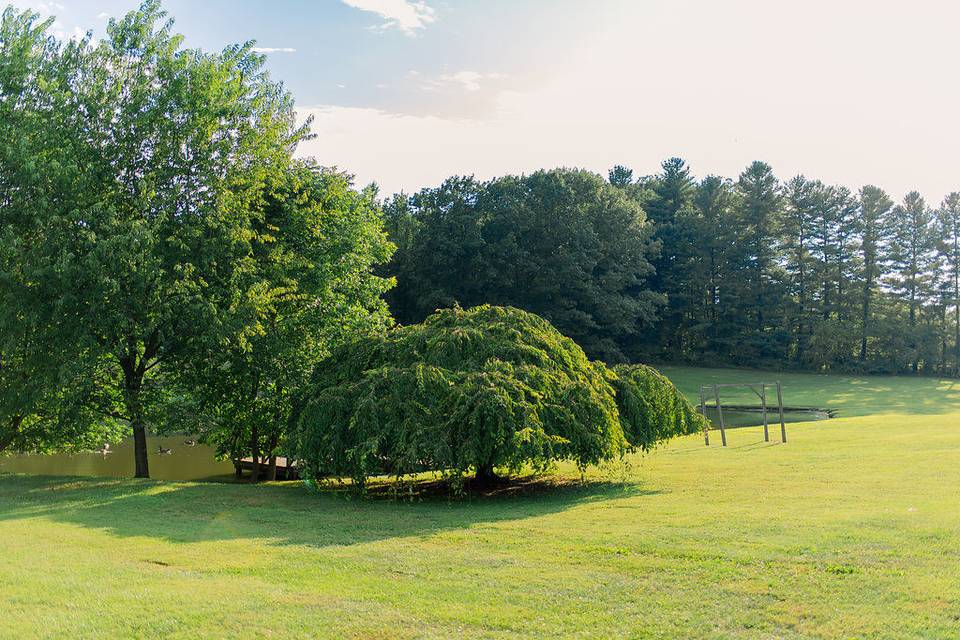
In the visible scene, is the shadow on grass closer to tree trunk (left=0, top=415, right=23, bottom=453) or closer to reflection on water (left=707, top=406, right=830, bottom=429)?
tree trunk (left=0, top=415, right=23, bottom=453)

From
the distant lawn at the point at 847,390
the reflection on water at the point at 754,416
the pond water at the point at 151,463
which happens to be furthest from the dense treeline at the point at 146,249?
the distant lawn at the point at 847,390

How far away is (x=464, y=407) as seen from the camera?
13.2m

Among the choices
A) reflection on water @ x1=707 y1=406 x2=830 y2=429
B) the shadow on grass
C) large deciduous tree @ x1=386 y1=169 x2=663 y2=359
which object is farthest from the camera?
large deciduous tree @ x1=386 y1=169 x2=663 y2=359

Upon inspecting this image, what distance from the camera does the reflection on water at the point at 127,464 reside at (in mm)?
24031

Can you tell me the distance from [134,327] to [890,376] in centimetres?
5288

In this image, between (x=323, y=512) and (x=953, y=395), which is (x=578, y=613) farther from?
(x=953, y=395)

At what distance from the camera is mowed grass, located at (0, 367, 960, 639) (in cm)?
631

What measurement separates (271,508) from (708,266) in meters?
53.8

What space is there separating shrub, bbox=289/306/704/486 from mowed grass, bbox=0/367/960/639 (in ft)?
2.70

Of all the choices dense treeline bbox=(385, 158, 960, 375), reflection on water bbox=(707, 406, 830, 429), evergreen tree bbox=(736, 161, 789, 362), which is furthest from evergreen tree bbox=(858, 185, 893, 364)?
reflection on water bbox=(707, 406, 830, 429)

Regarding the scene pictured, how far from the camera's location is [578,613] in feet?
21.5

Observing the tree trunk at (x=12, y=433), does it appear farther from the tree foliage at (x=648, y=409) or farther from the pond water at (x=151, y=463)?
the tree foliage at (x=648, y=409)

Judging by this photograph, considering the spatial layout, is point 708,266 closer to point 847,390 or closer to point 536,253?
point 536,253

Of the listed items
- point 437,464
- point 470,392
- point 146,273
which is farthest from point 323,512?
point 146,273
